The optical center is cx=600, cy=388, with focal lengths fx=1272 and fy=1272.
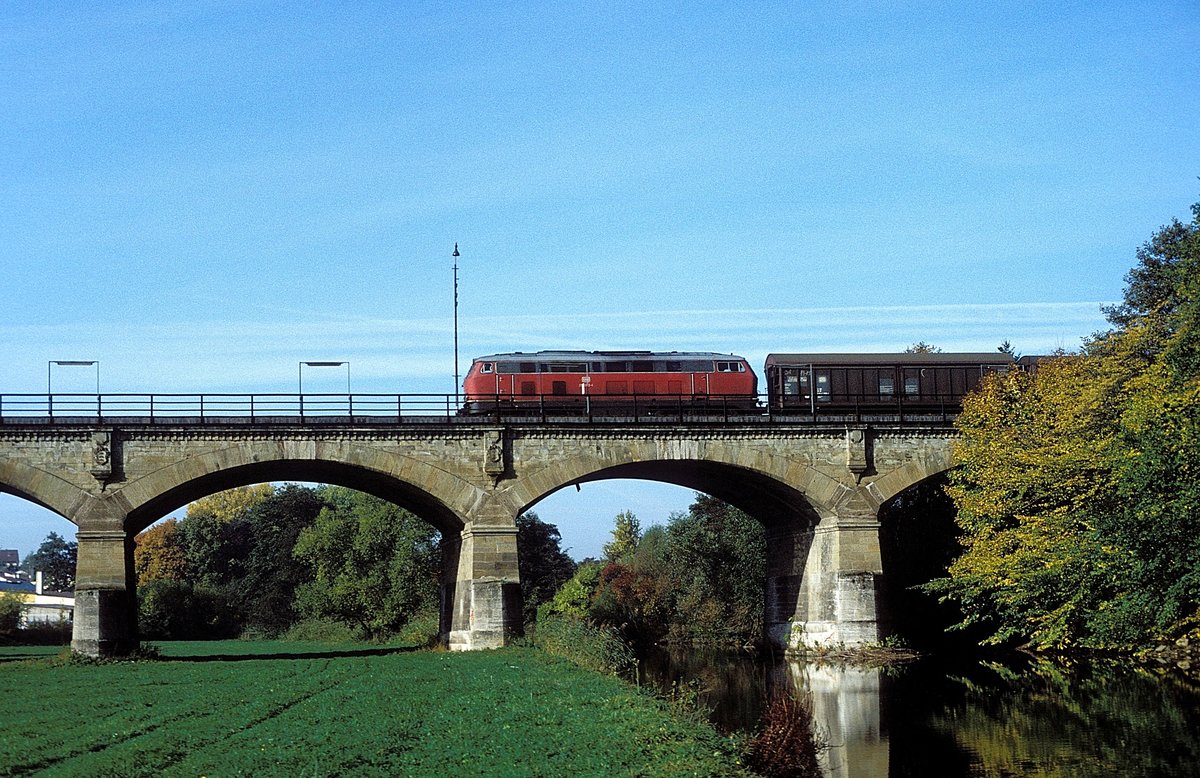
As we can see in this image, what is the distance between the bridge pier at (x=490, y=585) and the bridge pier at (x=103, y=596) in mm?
11236

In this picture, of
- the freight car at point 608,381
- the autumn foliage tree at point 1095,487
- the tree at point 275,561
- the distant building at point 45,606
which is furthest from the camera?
the distant building at point 45,606

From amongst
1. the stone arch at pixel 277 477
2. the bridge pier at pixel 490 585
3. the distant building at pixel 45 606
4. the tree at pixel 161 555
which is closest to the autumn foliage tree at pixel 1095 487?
the bridge pier at pixel 490 585

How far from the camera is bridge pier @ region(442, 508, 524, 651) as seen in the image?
4366cm

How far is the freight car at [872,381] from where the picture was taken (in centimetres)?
5144

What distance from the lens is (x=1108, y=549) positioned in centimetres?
3186

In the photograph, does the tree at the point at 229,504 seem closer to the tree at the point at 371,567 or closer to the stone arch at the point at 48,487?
the tree at the point at 371,567

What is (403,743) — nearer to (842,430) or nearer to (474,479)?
(474,479)

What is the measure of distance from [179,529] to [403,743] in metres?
93.8

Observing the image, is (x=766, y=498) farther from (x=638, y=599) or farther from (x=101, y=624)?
(x=101, y=624)

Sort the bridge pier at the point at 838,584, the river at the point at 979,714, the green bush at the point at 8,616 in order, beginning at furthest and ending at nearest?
the green bush at the point at 8,616
the bridge pier at the point at 838,584
the river at the point at 979,714

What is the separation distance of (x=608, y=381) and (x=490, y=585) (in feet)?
36.7

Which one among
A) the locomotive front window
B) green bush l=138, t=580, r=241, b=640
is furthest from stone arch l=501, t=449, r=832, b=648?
green bush l=138, t=580, r=241, b=640

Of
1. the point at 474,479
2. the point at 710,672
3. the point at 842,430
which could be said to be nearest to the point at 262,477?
the point at 474,479

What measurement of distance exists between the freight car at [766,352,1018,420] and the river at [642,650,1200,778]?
10.8m
